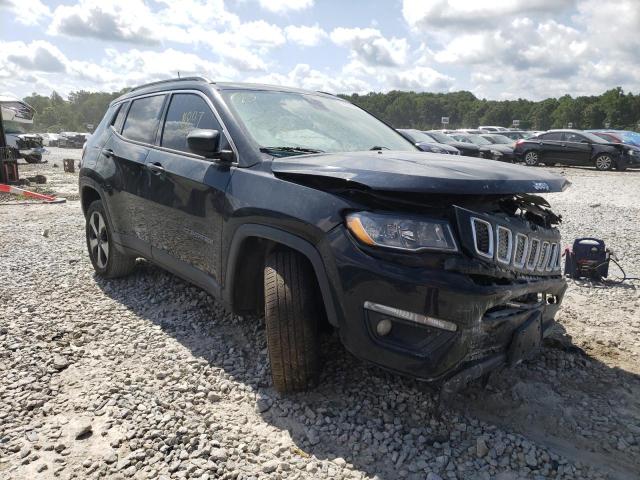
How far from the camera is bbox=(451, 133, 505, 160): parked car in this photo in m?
21.4

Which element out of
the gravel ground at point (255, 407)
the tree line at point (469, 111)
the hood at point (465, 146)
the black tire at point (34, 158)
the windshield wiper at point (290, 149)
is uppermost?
the tree line at point (469, 111)

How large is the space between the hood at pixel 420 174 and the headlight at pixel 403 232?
14 cm

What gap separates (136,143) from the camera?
442 centimetres

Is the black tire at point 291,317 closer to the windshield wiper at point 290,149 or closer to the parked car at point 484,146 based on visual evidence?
the windshield wiper at point 290,149

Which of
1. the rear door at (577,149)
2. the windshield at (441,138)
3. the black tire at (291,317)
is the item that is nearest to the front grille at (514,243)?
the black tire at (291,317)

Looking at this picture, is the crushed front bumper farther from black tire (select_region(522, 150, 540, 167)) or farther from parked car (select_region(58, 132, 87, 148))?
parked car (select_region(58, 132, 87, 148))

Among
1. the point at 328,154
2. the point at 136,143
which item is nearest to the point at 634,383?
the point at 328,154

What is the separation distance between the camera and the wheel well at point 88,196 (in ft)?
17.1

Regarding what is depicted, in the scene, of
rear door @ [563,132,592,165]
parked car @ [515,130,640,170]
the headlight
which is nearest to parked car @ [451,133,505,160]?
parked car @ [515,130,640,170]

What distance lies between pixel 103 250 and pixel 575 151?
1898cm

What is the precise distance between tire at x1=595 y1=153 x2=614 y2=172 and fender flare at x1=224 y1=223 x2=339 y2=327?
19572mm

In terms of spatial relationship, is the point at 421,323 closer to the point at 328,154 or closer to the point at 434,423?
the point at 434,423

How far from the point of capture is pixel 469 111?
98625mm

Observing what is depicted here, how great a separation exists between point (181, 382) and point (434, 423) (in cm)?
150
